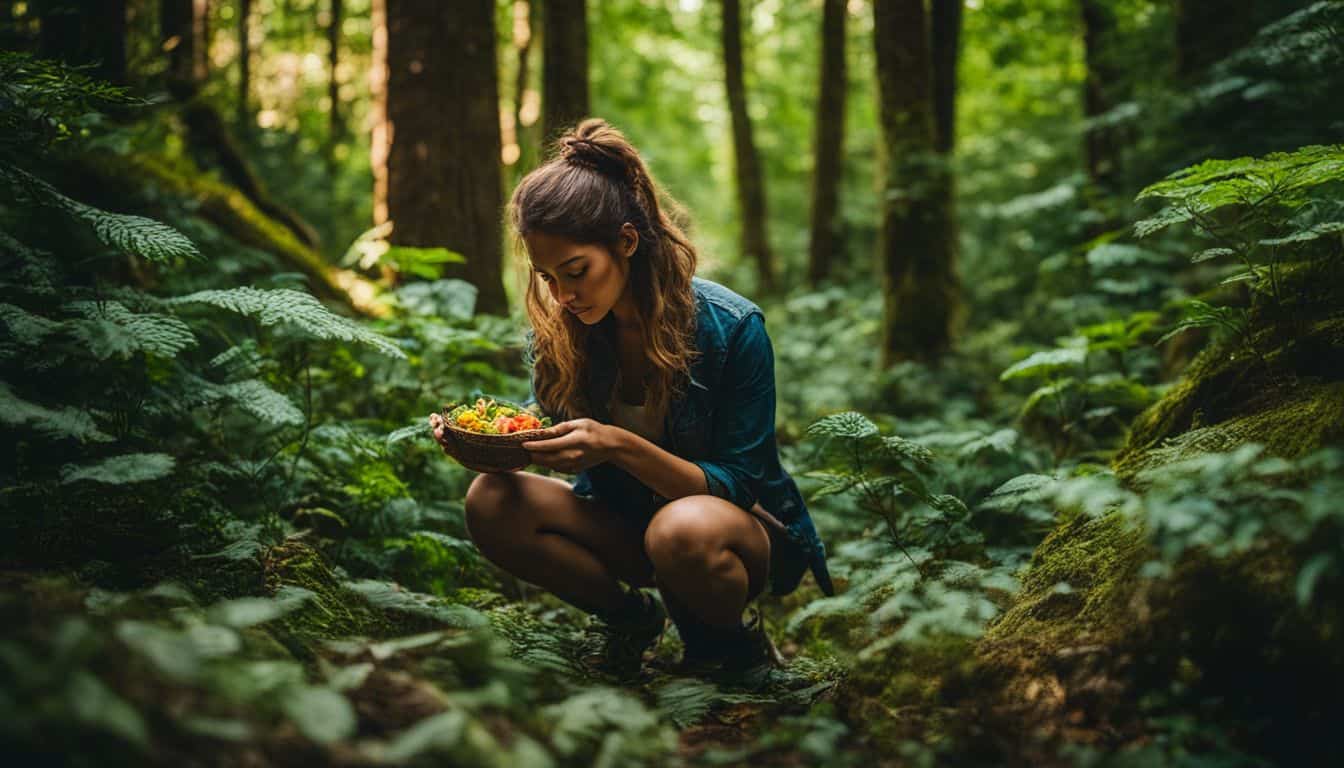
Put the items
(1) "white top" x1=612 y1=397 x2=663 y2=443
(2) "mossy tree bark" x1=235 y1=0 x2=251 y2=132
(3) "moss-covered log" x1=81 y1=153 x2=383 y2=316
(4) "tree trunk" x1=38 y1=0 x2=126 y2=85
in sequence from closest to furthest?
(1) "white top" x1=612 y1=397 x2=663 y2=443
(4) "tree trunk" x1=38 y1=0 x2=126 y2=85
(3) "moss-covered log" x1=81 y1=153 x2=383 y2=316
(2) "mossy tree bark" x1=235 y1=0 x2=251 y2=132

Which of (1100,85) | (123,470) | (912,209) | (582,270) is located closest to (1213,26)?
(912,209)

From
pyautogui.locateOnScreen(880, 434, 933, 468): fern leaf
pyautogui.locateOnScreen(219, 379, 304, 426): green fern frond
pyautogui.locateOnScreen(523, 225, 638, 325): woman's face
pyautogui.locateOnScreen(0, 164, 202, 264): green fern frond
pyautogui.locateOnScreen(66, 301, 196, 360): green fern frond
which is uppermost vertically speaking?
pyautogui.locateOnScreen(0, 164, 202, 264): green fern frond

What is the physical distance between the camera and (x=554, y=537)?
2.90 m

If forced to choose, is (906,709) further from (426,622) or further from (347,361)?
(347,361)

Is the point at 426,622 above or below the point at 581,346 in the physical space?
below

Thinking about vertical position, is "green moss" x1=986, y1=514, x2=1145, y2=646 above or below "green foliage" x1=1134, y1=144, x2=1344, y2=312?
below

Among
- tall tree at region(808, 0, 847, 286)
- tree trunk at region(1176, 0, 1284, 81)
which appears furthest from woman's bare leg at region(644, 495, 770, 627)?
tall tree at region(808, 0, 847, 286)

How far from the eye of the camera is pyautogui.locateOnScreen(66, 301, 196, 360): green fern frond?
7.53 ft

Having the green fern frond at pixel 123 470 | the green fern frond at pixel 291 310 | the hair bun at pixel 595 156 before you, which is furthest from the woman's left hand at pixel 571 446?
the green fern frond at pixel 123 470

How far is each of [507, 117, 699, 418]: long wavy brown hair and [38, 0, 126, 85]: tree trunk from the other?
3241 mm

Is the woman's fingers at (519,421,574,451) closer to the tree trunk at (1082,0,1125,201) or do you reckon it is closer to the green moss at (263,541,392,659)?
the green moss at (263,541,392,659)

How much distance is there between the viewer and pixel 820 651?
3258 millimetres

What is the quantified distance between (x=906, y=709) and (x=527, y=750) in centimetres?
112

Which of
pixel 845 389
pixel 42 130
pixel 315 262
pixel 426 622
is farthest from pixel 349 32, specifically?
pixel 426 622
